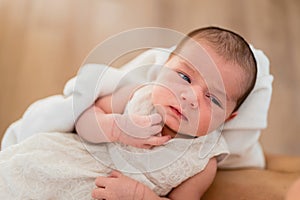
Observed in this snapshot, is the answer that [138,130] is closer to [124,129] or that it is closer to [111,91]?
[124,129]

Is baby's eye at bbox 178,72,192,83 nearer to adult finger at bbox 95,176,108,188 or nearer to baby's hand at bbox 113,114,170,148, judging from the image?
baby's hand at bbox 113,114,170,148

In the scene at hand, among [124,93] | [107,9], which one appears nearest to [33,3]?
[107,9]

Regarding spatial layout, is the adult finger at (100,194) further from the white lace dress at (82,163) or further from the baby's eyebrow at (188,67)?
the baby's eyebrow at (188,67)

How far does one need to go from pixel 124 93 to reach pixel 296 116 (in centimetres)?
75

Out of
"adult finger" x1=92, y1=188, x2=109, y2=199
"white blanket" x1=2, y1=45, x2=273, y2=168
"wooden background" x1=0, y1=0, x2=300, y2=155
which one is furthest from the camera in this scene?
"wooden background" x1=0, y1=0, x2=300, y2=155

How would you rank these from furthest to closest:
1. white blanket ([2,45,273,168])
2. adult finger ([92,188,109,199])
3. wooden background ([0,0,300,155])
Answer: wooden background ([0,0,300,155])
white blanket ([2,45,273,168])
adult finger ([92,188,109,199])

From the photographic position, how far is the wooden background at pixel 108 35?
140cm

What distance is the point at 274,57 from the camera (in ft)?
5.29

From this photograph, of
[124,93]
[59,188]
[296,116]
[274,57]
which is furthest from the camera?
[274,57]

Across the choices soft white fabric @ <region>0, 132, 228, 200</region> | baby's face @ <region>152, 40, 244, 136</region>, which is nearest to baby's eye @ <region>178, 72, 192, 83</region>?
baby's face @ <region>152, 40, 244, 136</region>

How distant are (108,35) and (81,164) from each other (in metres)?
0.75

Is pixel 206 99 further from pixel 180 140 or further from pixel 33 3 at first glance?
pixel 33 3

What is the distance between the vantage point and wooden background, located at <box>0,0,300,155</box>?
4.58 ft

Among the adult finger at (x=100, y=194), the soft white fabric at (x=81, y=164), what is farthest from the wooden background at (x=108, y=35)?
the adult finger at (x=100, y=194)
